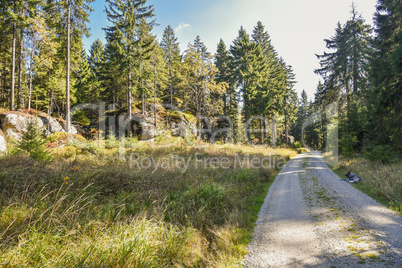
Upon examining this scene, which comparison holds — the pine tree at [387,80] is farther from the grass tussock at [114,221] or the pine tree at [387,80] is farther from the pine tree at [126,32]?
the pine tree at [126,32]

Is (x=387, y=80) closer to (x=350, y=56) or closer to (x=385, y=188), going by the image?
Answer: (x=385, y=188)

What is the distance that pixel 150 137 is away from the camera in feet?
66.4

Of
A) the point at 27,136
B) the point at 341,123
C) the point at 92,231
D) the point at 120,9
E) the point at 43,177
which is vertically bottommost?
the point at 92,231

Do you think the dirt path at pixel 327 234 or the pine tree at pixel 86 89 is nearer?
the dirt path at pixel 327 234

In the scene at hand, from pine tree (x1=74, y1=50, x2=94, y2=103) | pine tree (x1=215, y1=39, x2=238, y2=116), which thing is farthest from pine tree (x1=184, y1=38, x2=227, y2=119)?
pine tree (x1=74, y1=50, x2=94, y2=103)

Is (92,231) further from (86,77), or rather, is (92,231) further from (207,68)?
(86,77)

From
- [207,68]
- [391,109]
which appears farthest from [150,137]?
[391,109]

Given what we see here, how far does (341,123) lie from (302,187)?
14313 mm

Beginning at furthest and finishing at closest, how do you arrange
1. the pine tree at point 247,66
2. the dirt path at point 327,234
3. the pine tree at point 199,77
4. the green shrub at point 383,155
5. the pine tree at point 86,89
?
the pine tree at point 86,89
the pine tree at point 247,66
the pine tree at point 199,77
the green shrub at point 383,155
the dirt path at point 327,234

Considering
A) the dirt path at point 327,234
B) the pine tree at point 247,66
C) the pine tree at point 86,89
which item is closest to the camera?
the dirt path at point 327,234

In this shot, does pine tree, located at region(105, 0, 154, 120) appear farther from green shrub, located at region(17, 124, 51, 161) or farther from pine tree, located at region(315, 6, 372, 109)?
pine tree, located at region(315, 6, 372, 109)

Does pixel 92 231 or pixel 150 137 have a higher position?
pixel 150 137

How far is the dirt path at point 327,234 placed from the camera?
290 centimetres

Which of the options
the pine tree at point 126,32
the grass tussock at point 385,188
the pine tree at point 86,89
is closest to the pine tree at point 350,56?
the grass tussock at point 385,188
